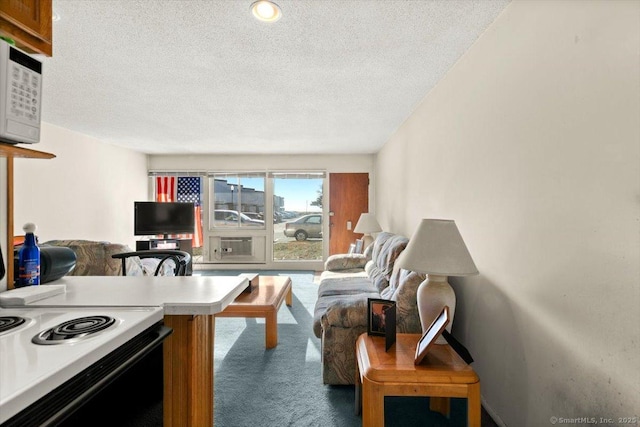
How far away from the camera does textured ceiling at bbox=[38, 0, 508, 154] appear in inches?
70.7

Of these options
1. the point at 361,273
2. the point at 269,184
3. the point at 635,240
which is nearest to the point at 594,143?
the point at 635,240

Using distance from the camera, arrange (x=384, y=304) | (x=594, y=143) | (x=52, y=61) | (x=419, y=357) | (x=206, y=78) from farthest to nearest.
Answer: (x=206, y=78), (x=52, y=61), (x=384, y=304), (x=419, y=357), (x=594, y=143)

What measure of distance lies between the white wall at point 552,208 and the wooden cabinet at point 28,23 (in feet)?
6.43

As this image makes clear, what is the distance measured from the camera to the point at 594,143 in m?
1.16

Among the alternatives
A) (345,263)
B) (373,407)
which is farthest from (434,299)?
(345,263)

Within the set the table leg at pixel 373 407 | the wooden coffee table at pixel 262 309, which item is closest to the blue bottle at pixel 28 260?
the wooden coffee table at pixel 262 309

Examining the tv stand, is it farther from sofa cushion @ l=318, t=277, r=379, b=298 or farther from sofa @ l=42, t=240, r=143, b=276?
sofa cushion @ l=318, t=277, r=379, b=298

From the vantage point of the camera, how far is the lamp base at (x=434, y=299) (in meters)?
1.78

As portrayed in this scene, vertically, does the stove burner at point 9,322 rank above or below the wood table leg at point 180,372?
above

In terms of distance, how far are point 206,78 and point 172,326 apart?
2177mm

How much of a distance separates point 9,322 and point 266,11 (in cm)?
176

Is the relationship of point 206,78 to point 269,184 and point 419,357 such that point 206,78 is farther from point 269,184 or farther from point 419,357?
point 269,184

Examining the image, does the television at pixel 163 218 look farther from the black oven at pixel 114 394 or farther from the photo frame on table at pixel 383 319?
the black oven at pixel 114 394

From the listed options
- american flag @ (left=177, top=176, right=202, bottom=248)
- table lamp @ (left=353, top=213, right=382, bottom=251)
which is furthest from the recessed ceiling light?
american flag @ (left=177, top=176, right=202, bottom=248)
